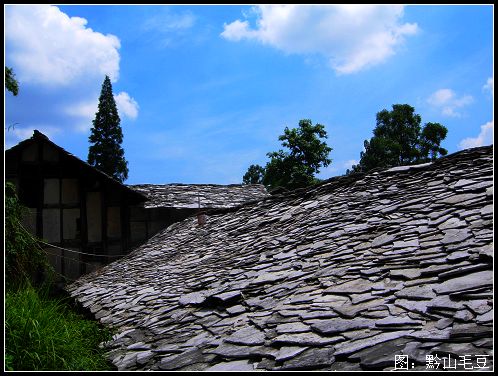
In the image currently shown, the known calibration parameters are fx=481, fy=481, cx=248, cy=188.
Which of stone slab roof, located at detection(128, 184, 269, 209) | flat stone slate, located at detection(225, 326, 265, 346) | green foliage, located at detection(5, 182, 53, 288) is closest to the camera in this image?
flat stone slate, located at detection(225, 326, 265, 346)

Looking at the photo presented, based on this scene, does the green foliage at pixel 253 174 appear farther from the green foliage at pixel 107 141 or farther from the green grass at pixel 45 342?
the green grass at pixel 45 342

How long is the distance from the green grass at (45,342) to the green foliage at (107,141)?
74.0ft

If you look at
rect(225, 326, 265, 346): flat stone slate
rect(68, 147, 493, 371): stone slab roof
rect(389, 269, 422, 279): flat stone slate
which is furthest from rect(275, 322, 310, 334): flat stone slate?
rect(389, 269, 422, 279): flat stone slate

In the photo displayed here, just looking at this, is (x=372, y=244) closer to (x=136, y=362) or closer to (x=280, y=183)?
(x=136, y=362)

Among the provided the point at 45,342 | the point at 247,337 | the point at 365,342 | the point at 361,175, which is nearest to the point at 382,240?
the point at 247,337

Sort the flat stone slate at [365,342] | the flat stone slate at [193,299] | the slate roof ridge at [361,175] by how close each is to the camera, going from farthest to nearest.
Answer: the slate roof ridge at [361,175] → the flat stone slate at [193,299] → the flat stone slate at [365,342]

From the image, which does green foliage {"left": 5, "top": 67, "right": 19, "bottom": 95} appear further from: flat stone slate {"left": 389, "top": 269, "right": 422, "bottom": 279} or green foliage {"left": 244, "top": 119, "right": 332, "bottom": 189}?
green foliage {"left": 244, "top": 119, "right": 332, "bottom": 189}

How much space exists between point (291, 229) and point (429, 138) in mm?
23187

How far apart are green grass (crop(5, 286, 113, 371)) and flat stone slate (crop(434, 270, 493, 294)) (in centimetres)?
279

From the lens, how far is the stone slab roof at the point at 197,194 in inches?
555

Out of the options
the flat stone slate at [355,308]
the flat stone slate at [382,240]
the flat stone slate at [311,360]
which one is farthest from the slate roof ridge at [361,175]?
the flat stone slate at [311,360]

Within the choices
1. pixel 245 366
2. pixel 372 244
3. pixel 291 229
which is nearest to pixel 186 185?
pixel 291 229

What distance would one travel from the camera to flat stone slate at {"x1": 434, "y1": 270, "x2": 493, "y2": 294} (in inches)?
124

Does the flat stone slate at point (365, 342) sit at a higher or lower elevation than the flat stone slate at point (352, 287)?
lower
